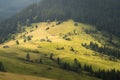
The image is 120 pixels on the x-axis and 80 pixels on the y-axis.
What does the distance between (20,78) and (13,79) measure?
32.4 feet

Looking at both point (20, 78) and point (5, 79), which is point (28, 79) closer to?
point (20, 78)

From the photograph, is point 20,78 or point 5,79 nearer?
point 5,79

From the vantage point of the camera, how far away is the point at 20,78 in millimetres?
197000

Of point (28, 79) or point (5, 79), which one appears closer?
point (5, 79)

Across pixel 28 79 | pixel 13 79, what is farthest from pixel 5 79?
pixel 28 79

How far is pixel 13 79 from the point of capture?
616 ft

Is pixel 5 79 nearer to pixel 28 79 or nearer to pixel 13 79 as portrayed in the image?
pixel 13 79

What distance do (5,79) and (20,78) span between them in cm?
1799

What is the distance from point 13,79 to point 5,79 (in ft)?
26.8

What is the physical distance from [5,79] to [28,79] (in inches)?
839

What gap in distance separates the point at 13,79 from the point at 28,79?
13.3m

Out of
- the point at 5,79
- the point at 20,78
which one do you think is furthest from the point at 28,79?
the point at 5,79

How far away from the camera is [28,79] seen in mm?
198000
